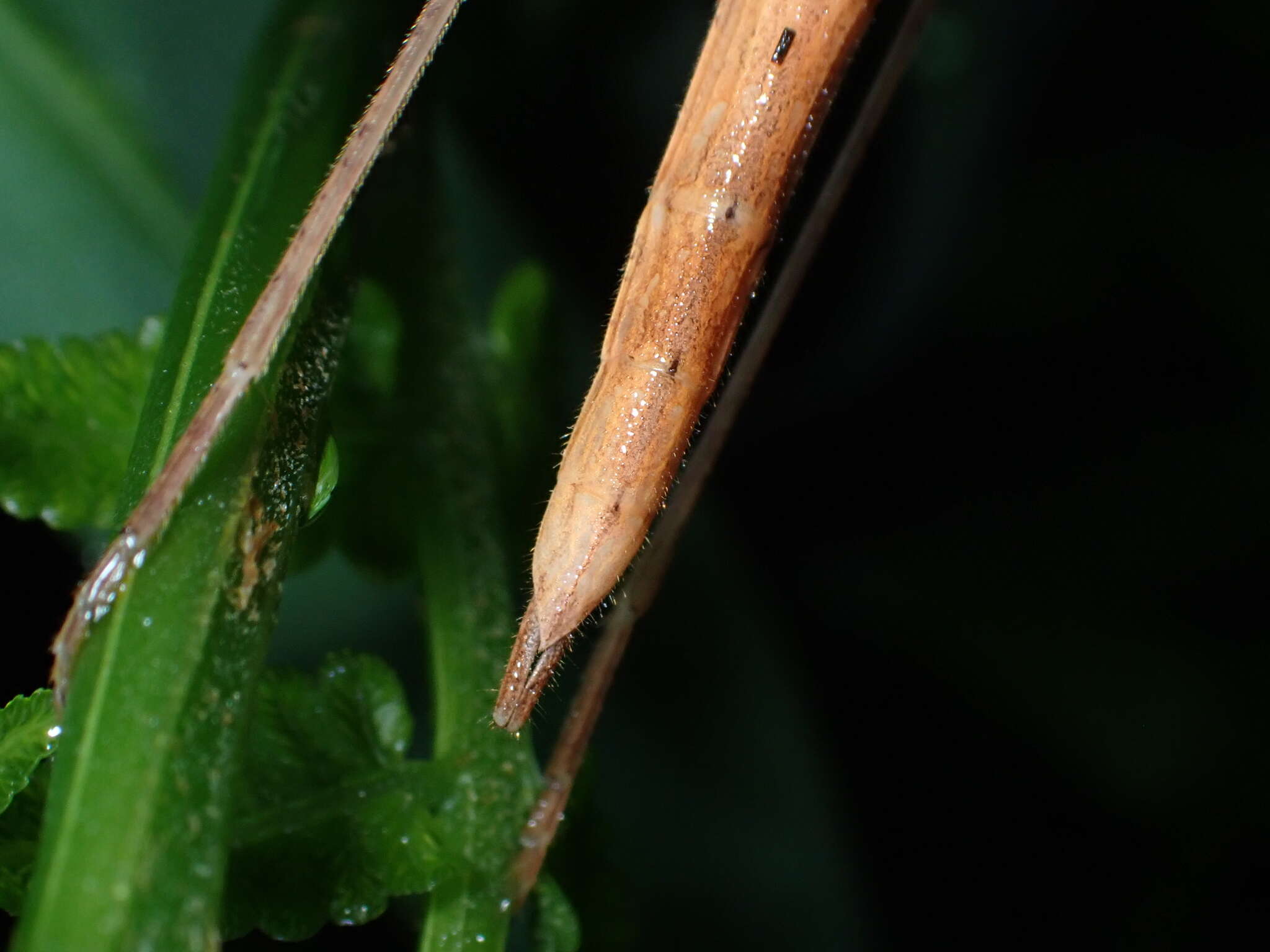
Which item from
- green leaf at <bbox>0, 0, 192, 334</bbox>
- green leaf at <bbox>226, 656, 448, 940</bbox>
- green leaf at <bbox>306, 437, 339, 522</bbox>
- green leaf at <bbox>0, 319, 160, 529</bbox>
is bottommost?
green leaf at <bbox>226, 656, 448, 940</bbox>

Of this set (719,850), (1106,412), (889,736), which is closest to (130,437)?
(719,850)

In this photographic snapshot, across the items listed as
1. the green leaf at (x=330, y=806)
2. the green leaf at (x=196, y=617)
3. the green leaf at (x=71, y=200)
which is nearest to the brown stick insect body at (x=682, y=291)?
the green leaf at (x=330, y=806)

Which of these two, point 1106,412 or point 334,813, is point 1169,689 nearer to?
point 1106,412

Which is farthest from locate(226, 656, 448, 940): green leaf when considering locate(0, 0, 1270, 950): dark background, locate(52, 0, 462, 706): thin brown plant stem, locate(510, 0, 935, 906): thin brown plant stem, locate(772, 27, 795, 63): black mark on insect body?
locate(772, 27, 795, 63): black mark on insect body

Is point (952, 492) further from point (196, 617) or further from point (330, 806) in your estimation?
point (196, 617)

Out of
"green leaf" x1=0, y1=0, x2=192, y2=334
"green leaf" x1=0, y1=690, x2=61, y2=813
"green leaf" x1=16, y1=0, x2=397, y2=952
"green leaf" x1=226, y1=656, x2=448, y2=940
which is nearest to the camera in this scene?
"green leaf" x1=16, y1=0, x2=397, y2=952

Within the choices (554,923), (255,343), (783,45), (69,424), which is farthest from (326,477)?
(783,45)

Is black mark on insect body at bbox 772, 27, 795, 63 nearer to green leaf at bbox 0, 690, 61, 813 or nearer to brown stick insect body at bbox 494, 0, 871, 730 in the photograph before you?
brown stick insect body at bbox 494, 0, 871, 730
